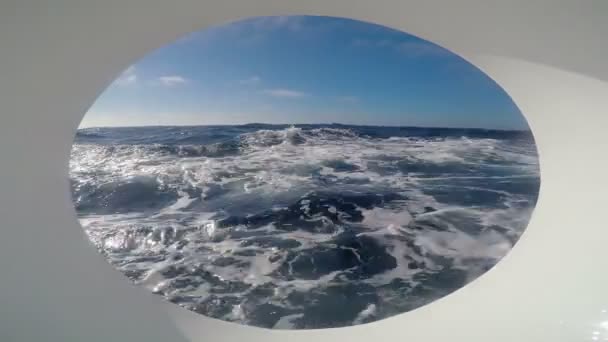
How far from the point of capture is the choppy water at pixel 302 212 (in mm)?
5125

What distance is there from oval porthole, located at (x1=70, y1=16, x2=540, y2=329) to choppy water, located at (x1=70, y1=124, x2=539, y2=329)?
0.11 feet

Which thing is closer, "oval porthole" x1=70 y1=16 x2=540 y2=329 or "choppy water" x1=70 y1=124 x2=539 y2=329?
"choppy water" x1=70 y1=124 x2=539 y2=329

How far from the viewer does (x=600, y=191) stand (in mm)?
1654

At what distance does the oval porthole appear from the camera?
17.9ft

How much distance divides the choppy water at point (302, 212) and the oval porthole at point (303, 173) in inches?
1.4

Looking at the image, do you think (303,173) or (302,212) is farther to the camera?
(303,173)

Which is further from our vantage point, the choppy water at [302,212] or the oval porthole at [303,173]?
the oval porthole at [303,173]

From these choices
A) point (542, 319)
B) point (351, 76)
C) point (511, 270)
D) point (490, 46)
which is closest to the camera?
point (490, 46)

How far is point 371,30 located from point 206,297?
20.5 feet

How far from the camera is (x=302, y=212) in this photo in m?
7.32

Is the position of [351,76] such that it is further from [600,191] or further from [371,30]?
[600,191]

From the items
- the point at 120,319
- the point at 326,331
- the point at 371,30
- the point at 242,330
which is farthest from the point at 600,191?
the point at 371,30

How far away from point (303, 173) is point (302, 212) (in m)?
1.42

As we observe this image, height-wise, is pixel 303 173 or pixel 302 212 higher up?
pixel 303 173
